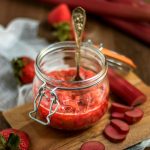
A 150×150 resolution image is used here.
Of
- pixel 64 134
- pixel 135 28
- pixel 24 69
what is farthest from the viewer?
pixel 135 28

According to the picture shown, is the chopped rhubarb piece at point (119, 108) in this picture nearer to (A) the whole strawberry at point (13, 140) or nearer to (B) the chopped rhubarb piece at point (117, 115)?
(B) the chopped rhubarb piece at point (117, 115)

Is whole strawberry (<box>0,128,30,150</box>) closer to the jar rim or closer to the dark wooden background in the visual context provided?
the jar rim

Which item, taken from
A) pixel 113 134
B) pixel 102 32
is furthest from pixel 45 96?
pixel 102 32

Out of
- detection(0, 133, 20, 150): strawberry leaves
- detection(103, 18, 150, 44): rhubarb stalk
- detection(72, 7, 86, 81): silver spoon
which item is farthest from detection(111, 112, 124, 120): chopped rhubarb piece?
detection(103, 18, 150, 44): rhubarb stalk

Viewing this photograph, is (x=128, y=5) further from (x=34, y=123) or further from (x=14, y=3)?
(x=34, y=123)

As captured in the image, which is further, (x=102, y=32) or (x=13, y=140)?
(x=102, y=32)

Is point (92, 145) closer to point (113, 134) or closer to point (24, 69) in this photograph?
point (113, 134)
